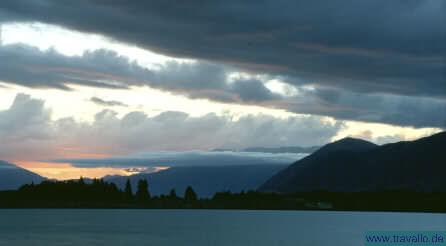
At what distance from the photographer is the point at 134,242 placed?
636ft

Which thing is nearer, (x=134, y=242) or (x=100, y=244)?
(x=100, y=244)

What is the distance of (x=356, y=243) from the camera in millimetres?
197125

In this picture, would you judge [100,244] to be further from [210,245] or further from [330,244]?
[330,244]

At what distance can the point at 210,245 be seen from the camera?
18788 cm

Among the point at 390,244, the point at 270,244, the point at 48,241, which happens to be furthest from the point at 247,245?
the point at 390,244

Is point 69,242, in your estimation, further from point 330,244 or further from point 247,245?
point 330,244

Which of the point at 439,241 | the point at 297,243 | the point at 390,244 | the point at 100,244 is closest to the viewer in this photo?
the point at 390,244

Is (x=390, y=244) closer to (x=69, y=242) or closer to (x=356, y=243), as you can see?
(x=356, y=243)

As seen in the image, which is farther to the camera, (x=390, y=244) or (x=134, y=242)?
(x=134, y=242)

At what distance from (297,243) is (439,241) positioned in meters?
41.3

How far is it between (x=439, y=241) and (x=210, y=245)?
199 ft

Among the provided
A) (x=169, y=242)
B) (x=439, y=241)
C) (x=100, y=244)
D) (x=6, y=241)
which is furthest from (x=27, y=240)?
(x=439, y=241)

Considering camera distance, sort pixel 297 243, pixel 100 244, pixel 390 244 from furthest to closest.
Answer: pixel 297 243, pixel 100 244, pixel 390 244

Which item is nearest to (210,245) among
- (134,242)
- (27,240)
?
(134,242)
